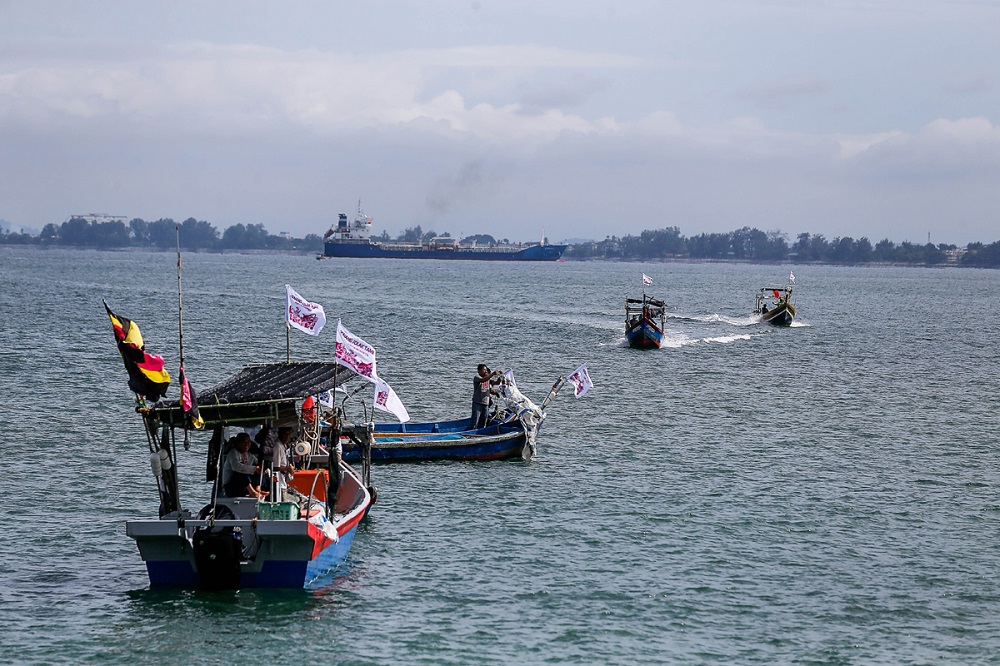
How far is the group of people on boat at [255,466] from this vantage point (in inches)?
778

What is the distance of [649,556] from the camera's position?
2250 cm

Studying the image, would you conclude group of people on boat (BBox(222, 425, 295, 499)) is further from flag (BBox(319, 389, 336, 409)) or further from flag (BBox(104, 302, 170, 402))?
flag (BBox(319, 389, 336, 409))

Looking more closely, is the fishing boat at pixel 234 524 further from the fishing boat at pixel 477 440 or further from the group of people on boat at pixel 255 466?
the fishing boat at pixel 477 440

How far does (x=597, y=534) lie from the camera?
24.0 m

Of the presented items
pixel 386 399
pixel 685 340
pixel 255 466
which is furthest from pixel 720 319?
pixel 255 466

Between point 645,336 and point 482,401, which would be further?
point 645,336

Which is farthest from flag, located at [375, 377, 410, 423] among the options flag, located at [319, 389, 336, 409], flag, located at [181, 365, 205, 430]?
flag, located at [181, 365, 205, 430]

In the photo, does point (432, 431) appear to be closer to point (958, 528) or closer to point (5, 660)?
point (958, 528)

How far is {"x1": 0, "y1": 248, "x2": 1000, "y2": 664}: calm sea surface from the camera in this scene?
17.9 meters

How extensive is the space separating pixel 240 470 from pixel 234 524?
141cm

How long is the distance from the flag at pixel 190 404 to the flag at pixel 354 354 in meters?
2.83

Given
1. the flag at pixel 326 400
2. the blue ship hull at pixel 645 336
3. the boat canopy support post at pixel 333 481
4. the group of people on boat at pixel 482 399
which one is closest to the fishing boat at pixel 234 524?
the boat canopy support post at pixel 333 481

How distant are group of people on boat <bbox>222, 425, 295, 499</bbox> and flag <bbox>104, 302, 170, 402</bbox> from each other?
2.03 metres

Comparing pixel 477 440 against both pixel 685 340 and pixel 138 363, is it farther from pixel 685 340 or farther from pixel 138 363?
pixel 685 340
